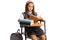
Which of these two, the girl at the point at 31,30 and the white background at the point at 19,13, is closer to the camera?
the girl at the point at 31,30

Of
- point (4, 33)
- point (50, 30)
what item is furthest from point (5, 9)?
point (50, 30)

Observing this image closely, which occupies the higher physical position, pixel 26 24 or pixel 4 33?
pixel 26 24

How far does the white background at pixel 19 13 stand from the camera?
151cm

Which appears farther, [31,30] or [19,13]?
[19,13]

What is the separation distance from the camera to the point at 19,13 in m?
1.52

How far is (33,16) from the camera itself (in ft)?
4.00

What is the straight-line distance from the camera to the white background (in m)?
1.51

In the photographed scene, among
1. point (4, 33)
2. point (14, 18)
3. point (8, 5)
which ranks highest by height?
point (8, 5)

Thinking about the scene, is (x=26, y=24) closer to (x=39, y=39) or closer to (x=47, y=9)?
(x=39, y=39)

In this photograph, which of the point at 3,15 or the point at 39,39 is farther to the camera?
the point at 3,15

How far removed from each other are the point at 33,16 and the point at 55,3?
39 cm

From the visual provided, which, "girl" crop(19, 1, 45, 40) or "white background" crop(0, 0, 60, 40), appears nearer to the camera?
"girl" crop(19, 1, 45, 40)

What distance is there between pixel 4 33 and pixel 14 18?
14 centimetres

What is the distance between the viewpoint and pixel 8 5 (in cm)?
152
